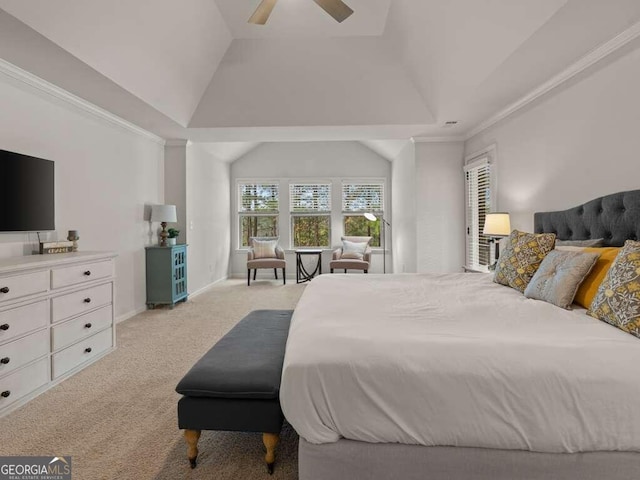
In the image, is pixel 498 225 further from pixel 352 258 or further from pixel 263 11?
pixel 352 258

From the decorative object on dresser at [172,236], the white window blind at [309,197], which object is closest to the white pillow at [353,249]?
the white window blind at [309,197]

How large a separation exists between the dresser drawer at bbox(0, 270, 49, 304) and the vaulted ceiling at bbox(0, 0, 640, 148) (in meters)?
1.59

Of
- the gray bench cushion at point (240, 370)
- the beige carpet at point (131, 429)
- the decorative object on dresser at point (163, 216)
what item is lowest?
the beige carpet at point (131, 429)

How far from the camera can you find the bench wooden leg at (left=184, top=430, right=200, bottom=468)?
1595 mm

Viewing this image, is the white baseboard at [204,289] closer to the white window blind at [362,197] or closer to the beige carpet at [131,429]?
the beige carpet at [131,429]

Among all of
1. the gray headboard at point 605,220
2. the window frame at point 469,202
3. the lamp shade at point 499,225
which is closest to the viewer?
the gray headboard at point 605,220

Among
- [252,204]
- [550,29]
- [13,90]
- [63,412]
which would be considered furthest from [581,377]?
[252,204]

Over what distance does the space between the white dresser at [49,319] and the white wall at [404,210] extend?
4.09 metres

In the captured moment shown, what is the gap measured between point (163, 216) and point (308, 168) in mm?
3765

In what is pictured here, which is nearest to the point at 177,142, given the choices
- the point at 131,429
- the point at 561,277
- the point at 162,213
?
the point at 162,213

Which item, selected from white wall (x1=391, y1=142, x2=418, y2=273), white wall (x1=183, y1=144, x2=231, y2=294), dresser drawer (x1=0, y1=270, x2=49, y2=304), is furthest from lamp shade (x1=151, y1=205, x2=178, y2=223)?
white wall (x1=391, y1=142, x2=418, y2=273)

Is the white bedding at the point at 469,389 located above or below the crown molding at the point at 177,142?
below

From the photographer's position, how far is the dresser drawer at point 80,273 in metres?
2.51

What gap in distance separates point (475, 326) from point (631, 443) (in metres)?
0.61
